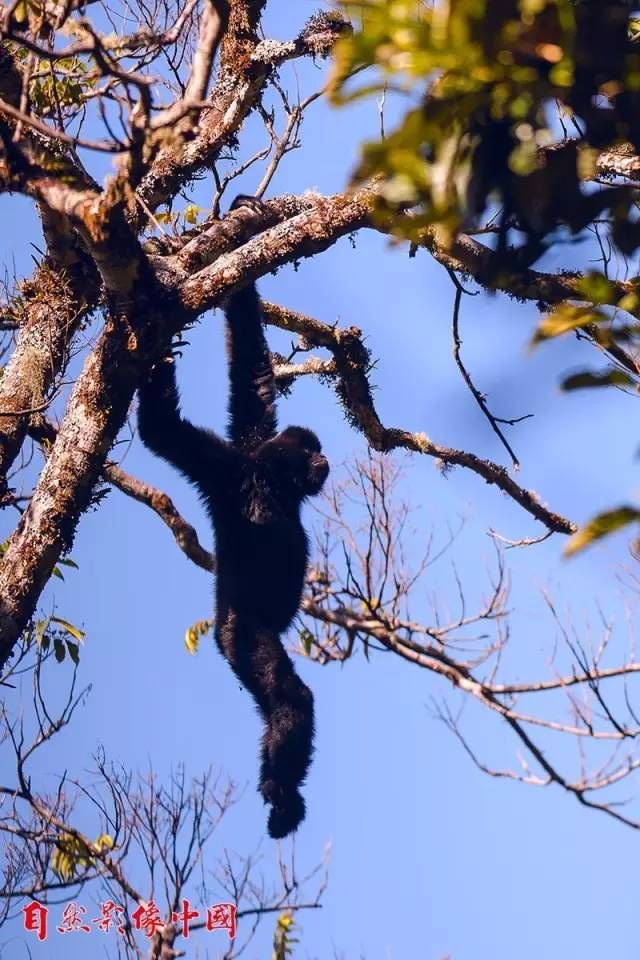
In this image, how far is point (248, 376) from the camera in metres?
7.12

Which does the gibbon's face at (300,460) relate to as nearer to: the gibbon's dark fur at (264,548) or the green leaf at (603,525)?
the gibbon's dark fur at (264,548)

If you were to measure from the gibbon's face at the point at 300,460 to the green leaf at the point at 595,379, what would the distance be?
5.59 meters

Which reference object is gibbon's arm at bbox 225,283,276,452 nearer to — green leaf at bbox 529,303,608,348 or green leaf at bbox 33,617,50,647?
green leaf at bbox 33,617,50,647

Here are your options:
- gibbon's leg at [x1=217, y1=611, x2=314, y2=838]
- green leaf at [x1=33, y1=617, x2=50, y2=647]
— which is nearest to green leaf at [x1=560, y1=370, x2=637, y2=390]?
green leaf at [x1=33, y1=617, x2=50, y2=647]

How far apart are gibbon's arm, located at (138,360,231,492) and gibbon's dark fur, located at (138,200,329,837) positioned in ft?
0.40

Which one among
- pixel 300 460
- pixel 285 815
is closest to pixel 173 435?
pixel 300 460

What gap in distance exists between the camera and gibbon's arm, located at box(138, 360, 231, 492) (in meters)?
5.70

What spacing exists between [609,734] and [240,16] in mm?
5205

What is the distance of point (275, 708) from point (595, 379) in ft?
19.7

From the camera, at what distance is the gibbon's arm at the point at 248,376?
272 inches

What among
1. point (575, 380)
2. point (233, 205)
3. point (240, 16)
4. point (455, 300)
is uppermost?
point (240, 16)

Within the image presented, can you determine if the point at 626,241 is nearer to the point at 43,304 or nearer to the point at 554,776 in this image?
the point at 43,304

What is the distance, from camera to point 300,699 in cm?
717

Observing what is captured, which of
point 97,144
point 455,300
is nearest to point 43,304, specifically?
point 97,144
